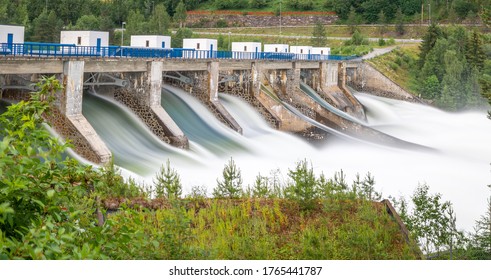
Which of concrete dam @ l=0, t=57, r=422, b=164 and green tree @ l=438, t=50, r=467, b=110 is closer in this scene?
concrete dam @ l=0, t=57, r=422, b=164

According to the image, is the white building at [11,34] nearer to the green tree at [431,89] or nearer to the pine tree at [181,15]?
the green tree at [431,89]

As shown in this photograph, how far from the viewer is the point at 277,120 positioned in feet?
119

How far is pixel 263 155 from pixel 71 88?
9280mm

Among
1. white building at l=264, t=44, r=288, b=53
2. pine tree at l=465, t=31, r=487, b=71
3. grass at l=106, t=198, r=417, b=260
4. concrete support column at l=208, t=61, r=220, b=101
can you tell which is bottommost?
grass at l=106, t=198, r=417, b=260

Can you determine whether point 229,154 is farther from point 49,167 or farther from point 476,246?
point 49,167

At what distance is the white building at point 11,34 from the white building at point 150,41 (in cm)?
1195

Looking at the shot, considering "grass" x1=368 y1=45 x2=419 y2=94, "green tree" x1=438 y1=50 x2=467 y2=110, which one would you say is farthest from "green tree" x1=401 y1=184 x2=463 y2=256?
"grass" x1=368 y1=45 x2=419 y2=94

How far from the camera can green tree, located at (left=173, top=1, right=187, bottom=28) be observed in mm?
94000

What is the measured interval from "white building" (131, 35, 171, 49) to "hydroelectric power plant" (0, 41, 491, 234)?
2450 mm

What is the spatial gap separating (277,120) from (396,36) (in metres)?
57.2

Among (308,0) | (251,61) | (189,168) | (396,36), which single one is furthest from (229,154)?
(308,0)

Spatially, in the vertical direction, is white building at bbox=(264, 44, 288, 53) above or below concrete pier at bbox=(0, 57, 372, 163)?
above

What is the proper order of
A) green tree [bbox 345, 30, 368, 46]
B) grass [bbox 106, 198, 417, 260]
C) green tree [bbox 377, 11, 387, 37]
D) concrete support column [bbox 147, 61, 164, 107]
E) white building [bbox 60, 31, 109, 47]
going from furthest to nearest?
1. green tree [bbox 377, 11, 387, 37]
2. green tree [bbox 345, 30, 368, 46]
3. white building [bbox 60, 31, 109, 47]
4. concrete support column [bbox 147, 61, 164, 107]
5. grass [bbox 106, 198, 417, 260]

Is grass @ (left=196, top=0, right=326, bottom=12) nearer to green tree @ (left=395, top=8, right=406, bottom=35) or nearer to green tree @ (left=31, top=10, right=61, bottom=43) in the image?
green tree @ (left=395, top=8, right=406, bottom=35)
